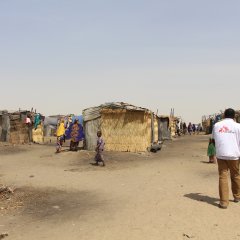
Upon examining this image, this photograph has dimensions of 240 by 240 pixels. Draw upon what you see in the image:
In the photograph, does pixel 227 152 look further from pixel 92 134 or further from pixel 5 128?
pixel 5 128

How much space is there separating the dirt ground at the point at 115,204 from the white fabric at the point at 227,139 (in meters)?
1.00

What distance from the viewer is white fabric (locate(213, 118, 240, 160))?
24.8 ft

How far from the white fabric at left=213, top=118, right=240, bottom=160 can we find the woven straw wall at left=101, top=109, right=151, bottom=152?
40.0 ft

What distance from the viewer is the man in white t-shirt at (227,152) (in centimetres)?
754

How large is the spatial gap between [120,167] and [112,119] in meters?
5.53

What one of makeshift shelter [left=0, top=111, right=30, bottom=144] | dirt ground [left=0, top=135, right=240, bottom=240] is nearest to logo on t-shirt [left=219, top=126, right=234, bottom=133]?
dirt ground [left=0, top=135, right=240, bottom=240]

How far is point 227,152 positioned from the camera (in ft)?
24.8

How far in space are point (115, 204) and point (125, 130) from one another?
11.9 metres

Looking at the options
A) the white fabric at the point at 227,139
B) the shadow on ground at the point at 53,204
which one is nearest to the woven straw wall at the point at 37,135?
the shadow on ground at the point at 53,204

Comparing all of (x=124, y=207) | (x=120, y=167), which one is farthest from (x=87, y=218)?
(x=120, y=167)

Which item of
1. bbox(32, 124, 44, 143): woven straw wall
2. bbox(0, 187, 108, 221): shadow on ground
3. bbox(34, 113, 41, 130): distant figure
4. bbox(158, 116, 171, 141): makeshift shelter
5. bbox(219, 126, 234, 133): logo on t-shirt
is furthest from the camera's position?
bbox(158, 116, 171, 141): makeshift shelter

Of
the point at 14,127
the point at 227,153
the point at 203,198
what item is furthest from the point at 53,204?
the point at 14,127

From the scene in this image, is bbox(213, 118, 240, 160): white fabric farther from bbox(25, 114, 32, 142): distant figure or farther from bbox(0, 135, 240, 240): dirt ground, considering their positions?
bbox(25, 114, 32, 142): distant figure

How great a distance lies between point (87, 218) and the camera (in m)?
7.07
